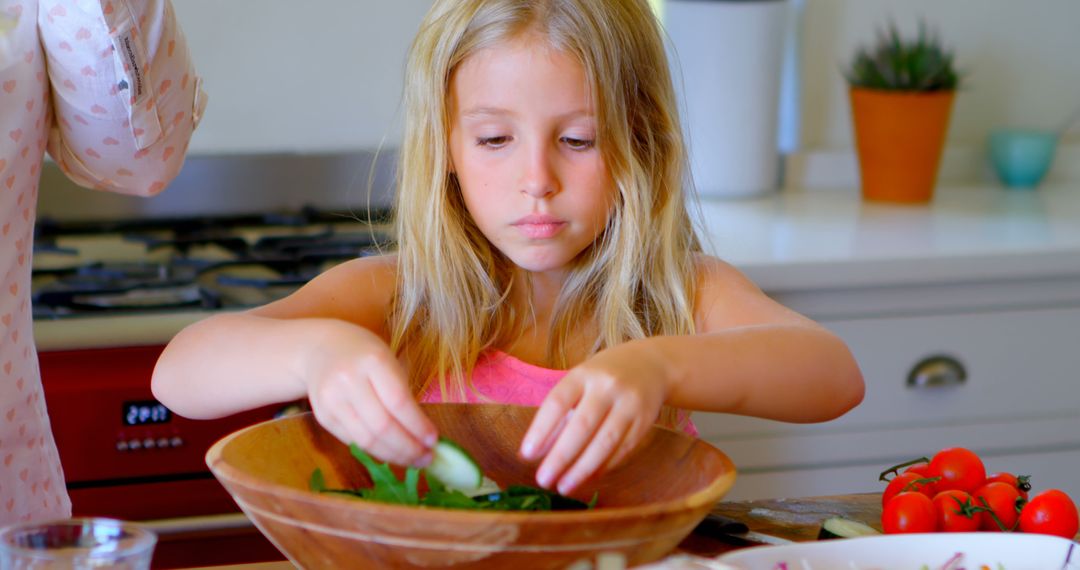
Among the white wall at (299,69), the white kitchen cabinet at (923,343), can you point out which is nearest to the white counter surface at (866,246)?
the white kitchen cabinet at (923,343)

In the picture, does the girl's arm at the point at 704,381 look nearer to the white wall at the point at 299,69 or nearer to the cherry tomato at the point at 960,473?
the cherry tomato at the point at 960,473

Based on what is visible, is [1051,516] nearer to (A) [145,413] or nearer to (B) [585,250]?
(B) [585,250]

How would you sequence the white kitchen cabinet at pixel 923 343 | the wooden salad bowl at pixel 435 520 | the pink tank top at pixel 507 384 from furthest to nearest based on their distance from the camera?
the white kitchen cabinet at pixel 923 343
the pink tank top at pixel 507 384
the wooden salad bowl at pixel 435 520

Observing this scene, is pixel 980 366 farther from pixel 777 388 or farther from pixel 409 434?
pixel 409 434

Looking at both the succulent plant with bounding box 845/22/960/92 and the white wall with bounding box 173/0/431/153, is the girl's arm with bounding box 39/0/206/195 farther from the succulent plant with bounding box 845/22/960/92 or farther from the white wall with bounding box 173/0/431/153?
the succulent plant with bounding box 845/22/960/92

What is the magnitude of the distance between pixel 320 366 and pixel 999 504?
1.68 feet

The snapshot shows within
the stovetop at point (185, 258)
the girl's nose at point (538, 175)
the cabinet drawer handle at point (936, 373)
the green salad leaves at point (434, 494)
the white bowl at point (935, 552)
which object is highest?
the girl's nose at point (538, 175)

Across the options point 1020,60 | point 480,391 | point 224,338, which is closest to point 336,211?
point 480,391

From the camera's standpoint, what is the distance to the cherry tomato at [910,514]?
3.07ft

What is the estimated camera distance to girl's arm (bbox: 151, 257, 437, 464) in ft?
2.67

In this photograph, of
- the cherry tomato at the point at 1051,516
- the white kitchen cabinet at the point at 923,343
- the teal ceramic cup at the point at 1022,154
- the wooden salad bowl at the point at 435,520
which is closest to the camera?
the wooden salad bowl at the point at 435,520

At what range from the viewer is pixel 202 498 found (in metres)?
1.67

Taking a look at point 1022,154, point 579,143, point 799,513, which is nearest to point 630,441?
point 799,513

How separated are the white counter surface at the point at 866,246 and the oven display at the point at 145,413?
8 centimetres
